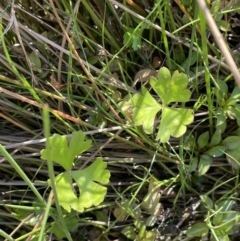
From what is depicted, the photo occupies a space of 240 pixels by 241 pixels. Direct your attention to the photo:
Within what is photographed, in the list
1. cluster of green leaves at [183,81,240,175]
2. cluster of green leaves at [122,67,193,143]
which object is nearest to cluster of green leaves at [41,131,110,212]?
cluster of green leaves at [122,67,193,143]

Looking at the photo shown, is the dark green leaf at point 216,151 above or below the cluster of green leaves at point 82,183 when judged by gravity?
below

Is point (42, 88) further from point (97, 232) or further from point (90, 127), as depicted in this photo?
point (97, 232)

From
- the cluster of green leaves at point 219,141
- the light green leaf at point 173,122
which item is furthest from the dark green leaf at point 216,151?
the light green leaf at point 173,122

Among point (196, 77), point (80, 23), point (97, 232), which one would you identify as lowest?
point (97, 232)

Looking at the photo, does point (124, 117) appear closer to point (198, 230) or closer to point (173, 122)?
point (173, 122)

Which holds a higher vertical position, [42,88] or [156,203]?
[42,88]

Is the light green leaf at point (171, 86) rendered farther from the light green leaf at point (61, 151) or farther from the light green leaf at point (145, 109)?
the light green leaf at point (61, 151)

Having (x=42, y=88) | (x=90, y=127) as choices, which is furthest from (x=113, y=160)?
(x=42, y=88)
